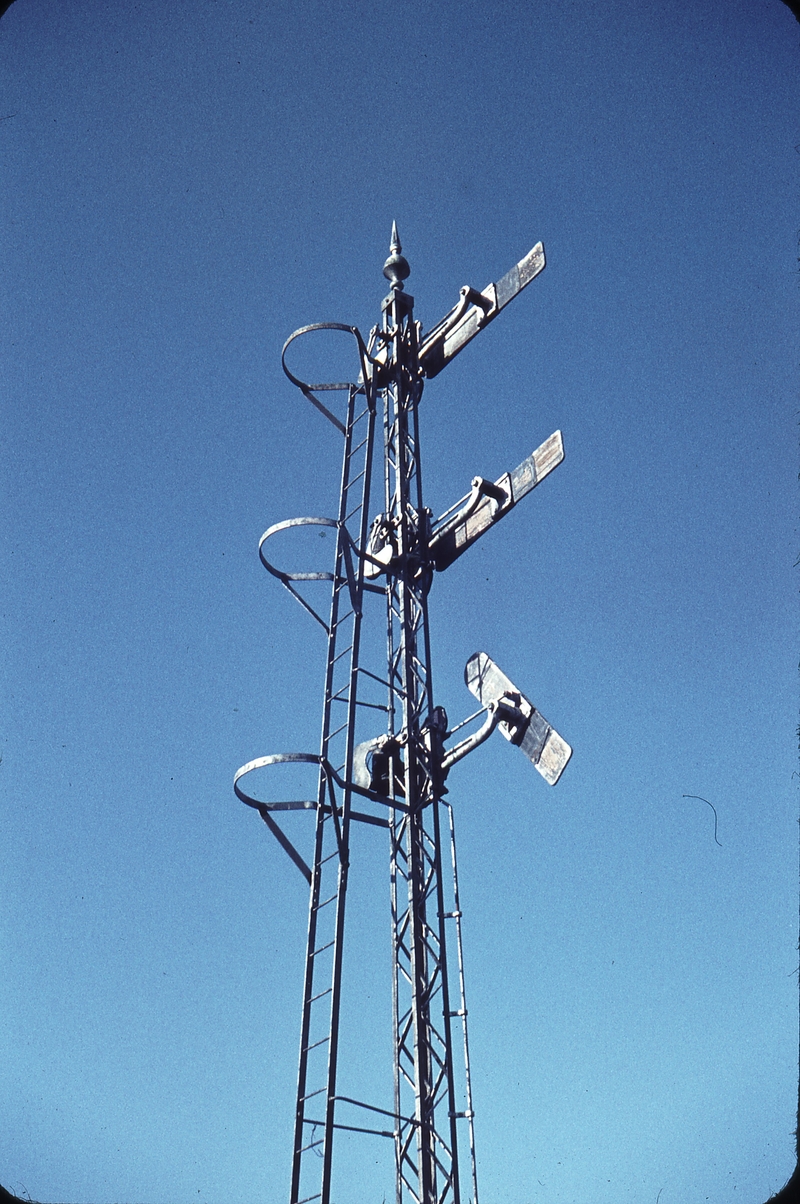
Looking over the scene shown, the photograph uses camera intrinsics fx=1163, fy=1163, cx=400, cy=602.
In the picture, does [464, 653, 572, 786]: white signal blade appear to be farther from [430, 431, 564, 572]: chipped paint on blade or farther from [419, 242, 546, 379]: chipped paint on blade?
[419, 242, 546, 379]: chipped paint on blade

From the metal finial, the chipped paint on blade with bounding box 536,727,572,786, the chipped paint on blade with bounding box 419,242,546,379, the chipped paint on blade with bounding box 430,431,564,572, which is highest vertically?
the metal finial

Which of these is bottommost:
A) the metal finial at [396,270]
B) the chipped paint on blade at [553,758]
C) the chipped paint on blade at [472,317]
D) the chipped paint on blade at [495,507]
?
the chipped paint on blade at [553,758]

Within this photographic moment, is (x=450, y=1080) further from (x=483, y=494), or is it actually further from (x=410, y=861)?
(x=483, y=494)

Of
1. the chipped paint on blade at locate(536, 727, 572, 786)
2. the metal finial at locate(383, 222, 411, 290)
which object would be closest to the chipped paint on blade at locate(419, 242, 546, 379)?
the metal finial at locate(383, 222, 411, 290)

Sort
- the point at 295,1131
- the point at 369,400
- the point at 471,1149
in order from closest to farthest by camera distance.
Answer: the point at 295,1131
the point at 471,1149
the point at 369,400

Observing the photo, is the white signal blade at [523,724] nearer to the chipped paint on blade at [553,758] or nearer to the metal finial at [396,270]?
the chipped paint on blade at [553,758]

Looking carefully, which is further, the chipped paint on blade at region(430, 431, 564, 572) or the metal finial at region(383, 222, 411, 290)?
the metal finial at region(383, 222, 411, 290)

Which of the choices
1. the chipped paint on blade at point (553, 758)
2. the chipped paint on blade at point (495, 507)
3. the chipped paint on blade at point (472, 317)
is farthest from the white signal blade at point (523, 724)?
the chipped paint on blade at point (472, 317)

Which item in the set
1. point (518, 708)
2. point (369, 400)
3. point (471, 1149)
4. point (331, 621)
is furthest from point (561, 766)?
point (369, 400)

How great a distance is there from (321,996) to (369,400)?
6.13 metres

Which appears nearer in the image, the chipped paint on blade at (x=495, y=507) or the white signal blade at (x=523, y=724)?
the white signal blade at (x=523, y=724)

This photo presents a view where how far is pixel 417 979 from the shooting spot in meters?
10.1

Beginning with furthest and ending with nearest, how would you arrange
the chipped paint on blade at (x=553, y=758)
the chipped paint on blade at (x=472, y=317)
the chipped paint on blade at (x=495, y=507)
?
the chipped paint on blade at (x=472, y=317)
the chipped paint on blade at (x=495, y=507)
the chipped paint on blade at (x=553, y=758)

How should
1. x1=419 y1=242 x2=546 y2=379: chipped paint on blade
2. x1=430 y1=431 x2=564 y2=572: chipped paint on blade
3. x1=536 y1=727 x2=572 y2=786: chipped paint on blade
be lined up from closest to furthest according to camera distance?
1. x1=536 y1=727 x2=572 y2=786: chipped paint on blade
2. x1=430 y1=431 x2=564 y2=572: chipped paint on blade
3. x1=419 y1=242 x2=546 y2=379: chipped paint on blade
